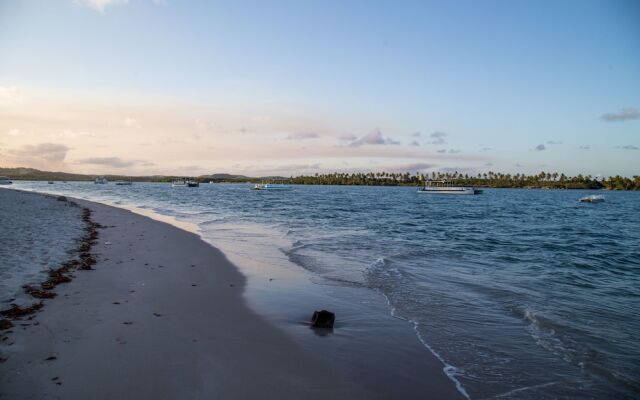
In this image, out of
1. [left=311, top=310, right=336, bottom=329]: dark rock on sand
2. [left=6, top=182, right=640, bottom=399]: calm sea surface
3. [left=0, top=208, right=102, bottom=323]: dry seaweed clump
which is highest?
[left=0, top=208, right=102, bottom=323]: dry seaweed clump

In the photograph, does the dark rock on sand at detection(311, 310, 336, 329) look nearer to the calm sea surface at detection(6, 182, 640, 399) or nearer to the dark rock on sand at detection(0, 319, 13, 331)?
the calm sea surface at detection(6, 182, 640, 399)

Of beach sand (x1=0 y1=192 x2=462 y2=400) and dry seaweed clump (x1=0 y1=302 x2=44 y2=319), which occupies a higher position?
dry seaweed clump (x1=0 y1=302 x2=44 y2=319)

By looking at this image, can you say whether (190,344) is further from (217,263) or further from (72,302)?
(217,263)

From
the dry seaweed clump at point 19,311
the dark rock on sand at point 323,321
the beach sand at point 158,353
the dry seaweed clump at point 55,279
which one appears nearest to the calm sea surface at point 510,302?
the beach sand at point 158,353

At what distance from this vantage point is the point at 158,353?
6570 millimetres

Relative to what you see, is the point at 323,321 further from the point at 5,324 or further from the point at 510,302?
the point at 510,302

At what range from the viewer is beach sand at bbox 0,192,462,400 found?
5445 mm

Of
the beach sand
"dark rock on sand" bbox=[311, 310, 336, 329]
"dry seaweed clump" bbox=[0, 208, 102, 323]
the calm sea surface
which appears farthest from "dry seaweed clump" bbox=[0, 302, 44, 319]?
the calm sea surface

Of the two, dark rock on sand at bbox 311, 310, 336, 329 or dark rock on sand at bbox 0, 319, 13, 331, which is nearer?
dark rock on sand at bbox 0, 319, 13, 331

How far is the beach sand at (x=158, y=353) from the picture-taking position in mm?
5445

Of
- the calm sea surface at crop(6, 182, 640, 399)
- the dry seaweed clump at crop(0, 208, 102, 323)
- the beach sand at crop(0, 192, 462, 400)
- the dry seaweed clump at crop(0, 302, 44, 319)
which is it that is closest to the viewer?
the beach sand at crop(0, 192, 462, 400)

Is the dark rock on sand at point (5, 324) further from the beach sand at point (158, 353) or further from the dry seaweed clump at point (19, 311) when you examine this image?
the dry seaweed clump at point (19, 311)

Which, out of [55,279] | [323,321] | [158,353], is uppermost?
[55,279]

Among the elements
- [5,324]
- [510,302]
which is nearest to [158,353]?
[5,324]
